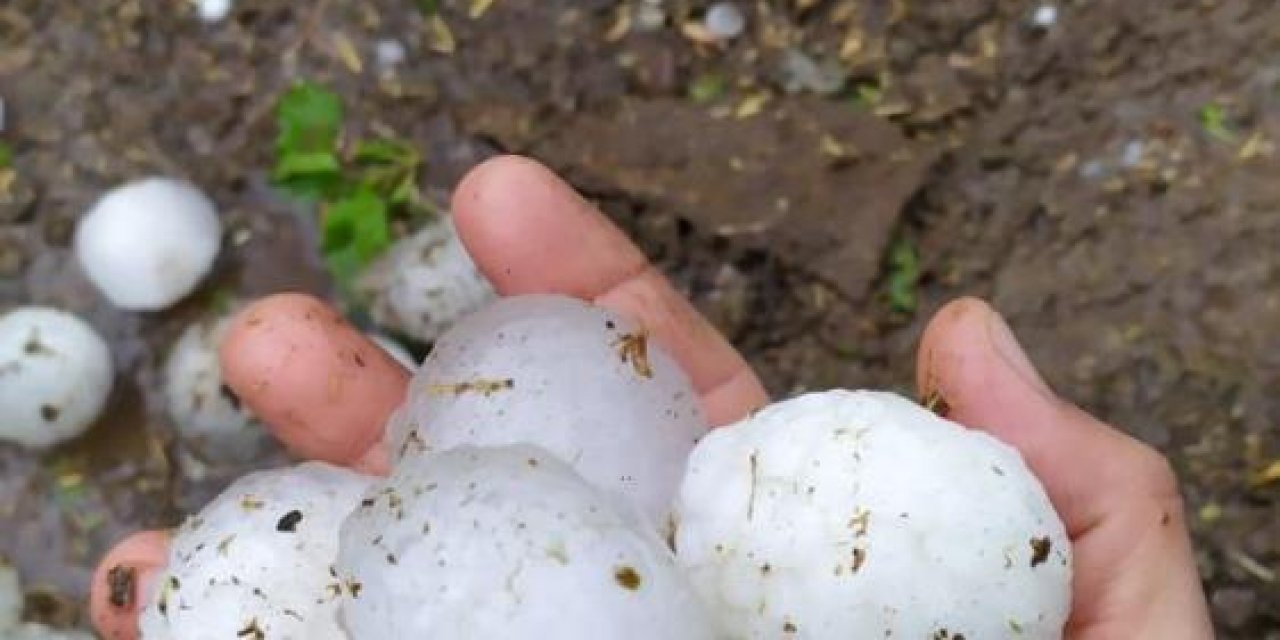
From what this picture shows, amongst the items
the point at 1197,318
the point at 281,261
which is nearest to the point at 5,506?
the point at 281,261

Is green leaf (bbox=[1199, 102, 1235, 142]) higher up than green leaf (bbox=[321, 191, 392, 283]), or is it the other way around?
green leaf (bbox=[1199, 102, 1235, 142])

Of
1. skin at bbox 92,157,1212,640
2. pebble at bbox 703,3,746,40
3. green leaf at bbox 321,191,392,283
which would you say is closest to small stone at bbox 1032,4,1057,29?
pebble at bbox 703,3,746,40

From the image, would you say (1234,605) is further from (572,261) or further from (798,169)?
(572,261)

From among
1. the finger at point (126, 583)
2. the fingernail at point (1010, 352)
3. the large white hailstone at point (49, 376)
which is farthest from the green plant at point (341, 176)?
the fingernail at point (1010, 352)

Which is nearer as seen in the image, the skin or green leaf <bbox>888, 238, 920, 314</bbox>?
the skin

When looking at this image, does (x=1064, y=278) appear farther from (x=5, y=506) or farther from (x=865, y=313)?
(x=5, y=506)

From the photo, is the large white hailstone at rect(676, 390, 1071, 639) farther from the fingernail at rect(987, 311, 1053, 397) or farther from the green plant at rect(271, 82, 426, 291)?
the green plant at rect(271, 82, 426, 291)
